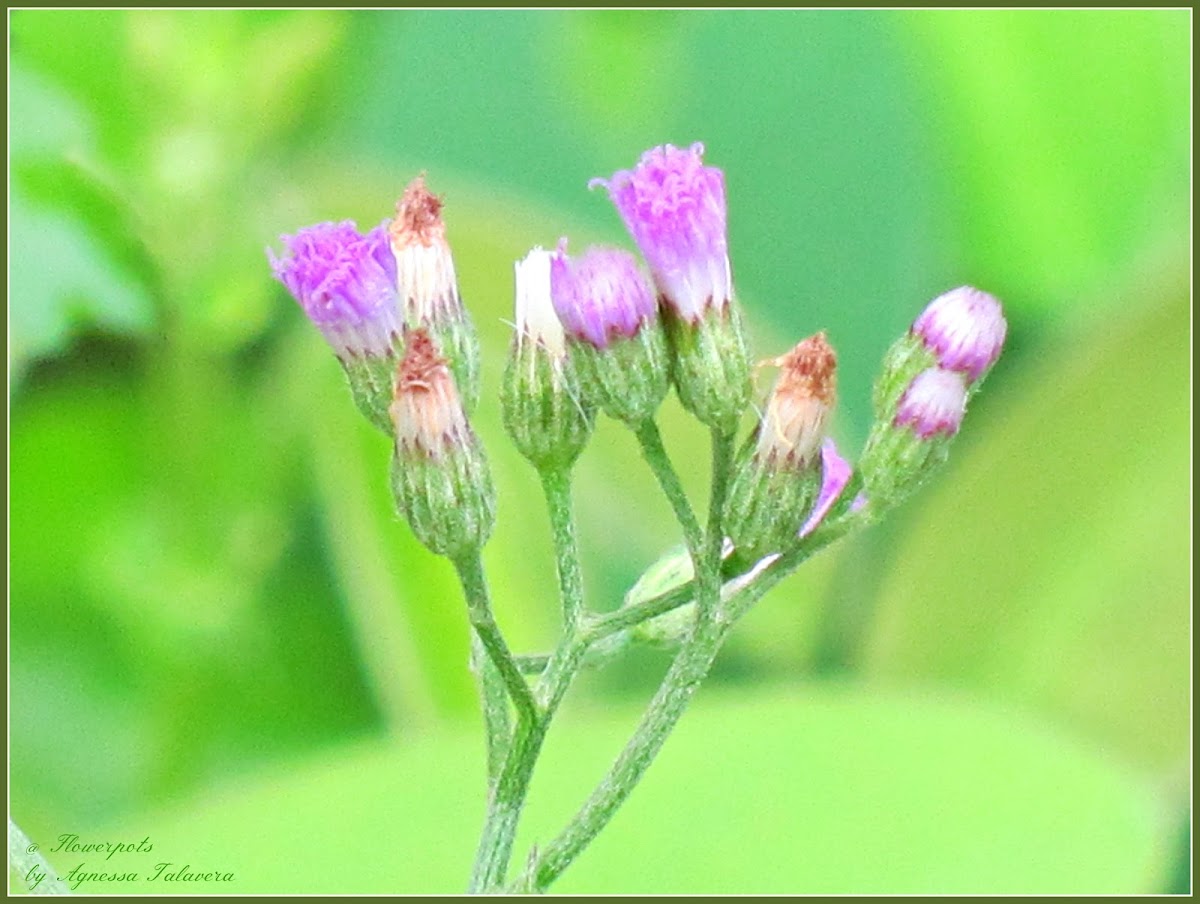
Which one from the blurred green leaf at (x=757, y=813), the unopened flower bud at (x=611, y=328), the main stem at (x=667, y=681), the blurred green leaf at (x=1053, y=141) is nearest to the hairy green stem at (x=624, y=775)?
the main stem at (x=667, y=681)

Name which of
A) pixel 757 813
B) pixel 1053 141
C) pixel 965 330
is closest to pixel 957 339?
pixel 965 330

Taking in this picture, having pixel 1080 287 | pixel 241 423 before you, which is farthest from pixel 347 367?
pixel 1080 287

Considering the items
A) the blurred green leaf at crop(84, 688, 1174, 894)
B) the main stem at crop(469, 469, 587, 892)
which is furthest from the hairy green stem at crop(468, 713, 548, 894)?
the blurred green leaf at crop(84, 688, 1174, 894)

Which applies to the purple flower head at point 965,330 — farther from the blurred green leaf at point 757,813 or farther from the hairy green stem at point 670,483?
the blurred green leaf at point 757,813

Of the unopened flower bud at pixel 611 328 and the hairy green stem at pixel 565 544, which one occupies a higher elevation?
the unopened flower bud at pixel 611 328

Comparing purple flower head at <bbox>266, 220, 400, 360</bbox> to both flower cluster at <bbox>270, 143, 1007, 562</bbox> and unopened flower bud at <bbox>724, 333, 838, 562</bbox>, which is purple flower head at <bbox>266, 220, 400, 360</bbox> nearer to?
flower cluster at <bbox>270, 143, 1007, 562</bbox>

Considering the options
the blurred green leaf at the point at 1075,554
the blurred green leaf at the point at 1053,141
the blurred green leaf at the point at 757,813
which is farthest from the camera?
the blurred green leaf at the point at 1053,141
